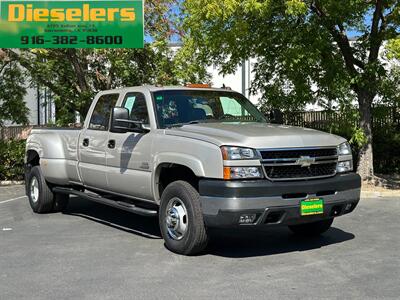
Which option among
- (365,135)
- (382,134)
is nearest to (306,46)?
(365,135)

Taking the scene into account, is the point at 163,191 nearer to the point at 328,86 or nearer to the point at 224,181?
the point at 224,181

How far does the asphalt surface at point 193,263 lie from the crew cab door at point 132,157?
2.32ft

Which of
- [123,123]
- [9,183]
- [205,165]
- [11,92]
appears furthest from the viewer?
[11,92]

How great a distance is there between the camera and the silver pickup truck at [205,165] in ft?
18.7

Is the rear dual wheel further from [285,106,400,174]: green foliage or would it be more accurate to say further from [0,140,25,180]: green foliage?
[285,106,400,174]: green foliage

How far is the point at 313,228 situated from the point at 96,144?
325 cm

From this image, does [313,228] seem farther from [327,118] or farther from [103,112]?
[327,118]

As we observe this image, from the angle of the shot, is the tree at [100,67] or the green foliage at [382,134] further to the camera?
the green foliage at [382,134]

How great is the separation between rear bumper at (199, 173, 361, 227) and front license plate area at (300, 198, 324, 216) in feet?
0.14

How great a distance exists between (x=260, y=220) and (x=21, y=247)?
316 cm

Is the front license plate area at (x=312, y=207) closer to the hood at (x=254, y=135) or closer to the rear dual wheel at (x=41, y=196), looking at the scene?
the hood at (x=254, y=135)

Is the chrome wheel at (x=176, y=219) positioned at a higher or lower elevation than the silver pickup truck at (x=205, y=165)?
lower

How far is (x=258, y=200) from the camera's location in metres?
5.64

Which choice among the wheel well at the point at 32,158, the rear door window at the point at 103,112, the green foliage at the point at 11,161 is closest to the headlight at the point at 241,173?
the rear door window at the point at 103,112
